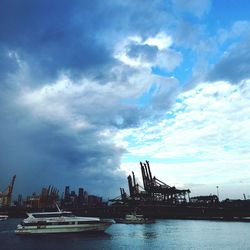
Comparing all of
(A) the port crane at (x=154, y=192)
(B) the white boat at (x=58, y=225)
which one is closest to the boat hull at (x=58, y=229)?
(B) the white boat at (x=58, y=225)

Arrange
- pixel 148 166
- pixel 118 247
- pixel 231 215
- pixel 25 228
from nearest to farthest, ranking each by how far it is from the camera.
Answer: pixel 118 247
pixel 25 228
pixel 231 215
pixel 148 166

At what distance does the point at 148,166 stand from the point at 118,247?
121451 mm

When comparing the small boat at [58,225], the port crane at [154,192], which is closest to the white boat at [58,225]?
the small boat at [58,225]

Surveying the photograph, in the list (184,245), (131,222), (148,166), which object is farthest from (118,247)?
(148,166)

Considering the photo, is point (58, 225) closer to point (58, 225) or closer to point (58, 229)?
point (58, 225)

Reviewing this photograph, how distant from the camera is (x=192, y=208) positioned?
529 ft

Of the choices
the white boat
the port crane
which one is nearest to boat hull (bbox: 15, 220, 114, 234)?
the white boat

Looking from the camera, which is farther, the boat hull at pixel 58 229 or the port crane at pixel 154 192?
the port crane at pixel 154 192

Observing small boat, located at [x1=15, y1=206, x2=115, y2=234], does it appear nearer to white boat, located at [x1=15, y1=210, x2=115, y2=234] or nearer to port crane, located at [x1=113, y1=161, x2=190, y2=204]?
white boat, located at [x1=15, y1=210, x2=115, y2=234]

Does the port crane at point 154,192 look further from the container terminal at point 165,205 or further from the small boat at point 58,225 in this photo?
the small boat at point 58,225

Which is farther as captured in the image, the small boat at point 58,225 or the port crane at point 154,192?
the port crane at point 154,192

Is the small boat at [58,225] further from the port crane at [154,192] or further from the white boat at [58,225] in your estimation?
the port crane at [154,192]

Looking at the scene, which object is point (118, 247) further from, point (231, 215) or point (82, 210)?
→ point (82, 210)

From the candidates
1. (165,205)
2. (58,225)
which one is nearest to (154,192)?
(165,205)
